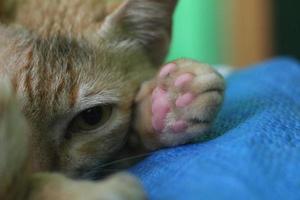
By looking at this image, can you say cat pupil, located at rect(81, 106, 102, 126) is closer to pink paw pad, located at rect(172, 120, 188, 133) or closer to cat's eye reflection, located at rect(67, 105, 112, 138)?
cat's eye reflection, located at rect(67, 105, 112, 138)

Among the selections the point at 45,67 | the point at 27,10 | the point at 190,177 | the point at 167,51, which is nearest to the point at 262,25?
the point at 167,51

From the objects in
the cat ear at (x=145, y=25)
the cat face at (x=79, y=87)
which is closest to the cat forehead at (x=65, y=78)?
the cat face at (x=79, y=87)

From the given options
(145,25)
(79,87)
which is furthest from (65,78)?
(145,25)

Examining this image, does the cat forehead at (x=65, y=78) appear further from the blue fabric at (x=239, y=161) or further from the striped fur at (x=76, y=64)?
the blue fabric at (x=239, y=161)

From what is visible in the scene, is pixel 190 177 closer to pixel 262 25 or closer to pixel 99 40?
pixel 99 40

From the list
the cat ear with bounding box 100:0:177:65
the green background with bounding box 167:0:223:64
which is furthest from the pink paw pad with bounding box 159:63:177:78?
the green background with bounding box 167:0:223:64

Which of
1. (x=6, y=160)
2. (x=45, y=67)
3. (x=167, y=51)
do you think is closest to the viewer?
(x=6, y=160)
